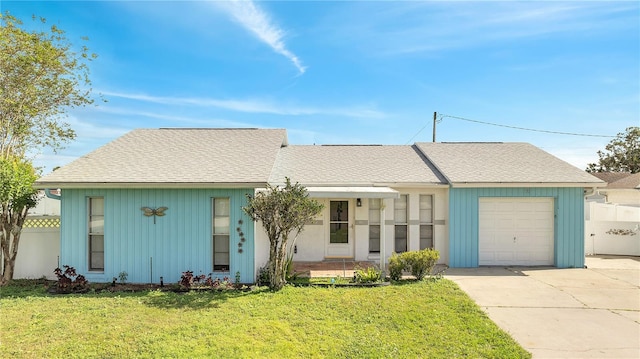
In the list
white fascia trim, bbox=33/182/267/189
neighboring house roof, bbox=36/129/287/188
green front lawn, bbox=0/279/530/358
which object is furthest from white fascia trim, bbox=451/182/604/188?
white fascia trim, bbox=33/182/267/189

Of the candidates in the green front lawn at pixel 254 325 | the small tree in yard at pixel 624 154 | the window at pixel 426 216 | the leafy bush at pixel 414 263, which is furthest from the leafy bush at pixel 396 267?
the small tree in yard at pixel 624 154

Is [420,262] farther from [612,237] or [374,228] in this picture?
[612,237]

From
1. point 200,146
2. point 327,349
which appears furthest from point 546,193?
point 200,146

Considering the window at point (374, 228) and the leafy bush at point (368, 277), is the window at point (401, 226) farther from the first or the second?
the leafy bush at point (368, 277)

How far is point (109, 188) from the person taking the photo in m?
8.05

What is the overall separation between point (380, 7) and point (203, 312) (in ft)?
29.8

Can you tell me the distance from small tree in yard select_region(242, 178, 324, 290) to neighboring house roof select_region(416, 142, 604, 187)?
209 inches

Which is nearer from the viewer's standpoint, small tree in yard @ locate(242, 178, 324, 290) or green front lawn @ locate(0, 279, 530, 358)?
green front lawn @ locate(0, 279, 530, 358)

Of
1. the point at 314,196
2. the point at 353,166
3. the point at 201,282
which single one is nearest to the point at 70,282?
the point at 201,282

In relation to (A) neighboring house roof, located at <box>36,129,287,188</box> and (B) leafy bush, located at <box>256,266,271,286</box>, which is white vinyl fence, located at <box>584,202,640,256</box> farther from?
(A) neighboring house roof, located at <box>36,129,287,188</box>

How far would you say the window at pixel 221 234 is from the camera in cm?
821

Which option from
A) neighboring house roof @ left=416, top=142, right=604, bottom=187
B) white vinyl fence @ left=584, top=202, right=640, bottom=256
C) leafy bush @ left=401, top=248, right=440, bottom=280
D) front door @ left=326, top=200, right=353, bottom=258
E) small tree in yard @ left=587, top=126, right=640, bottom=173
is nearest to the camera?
leafy bush @ left=401, top=248, right=440, bottom=280

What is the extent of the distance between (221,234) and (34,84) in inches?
420

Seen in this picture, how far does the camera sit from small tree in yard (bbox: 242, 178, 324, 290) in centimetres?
719
